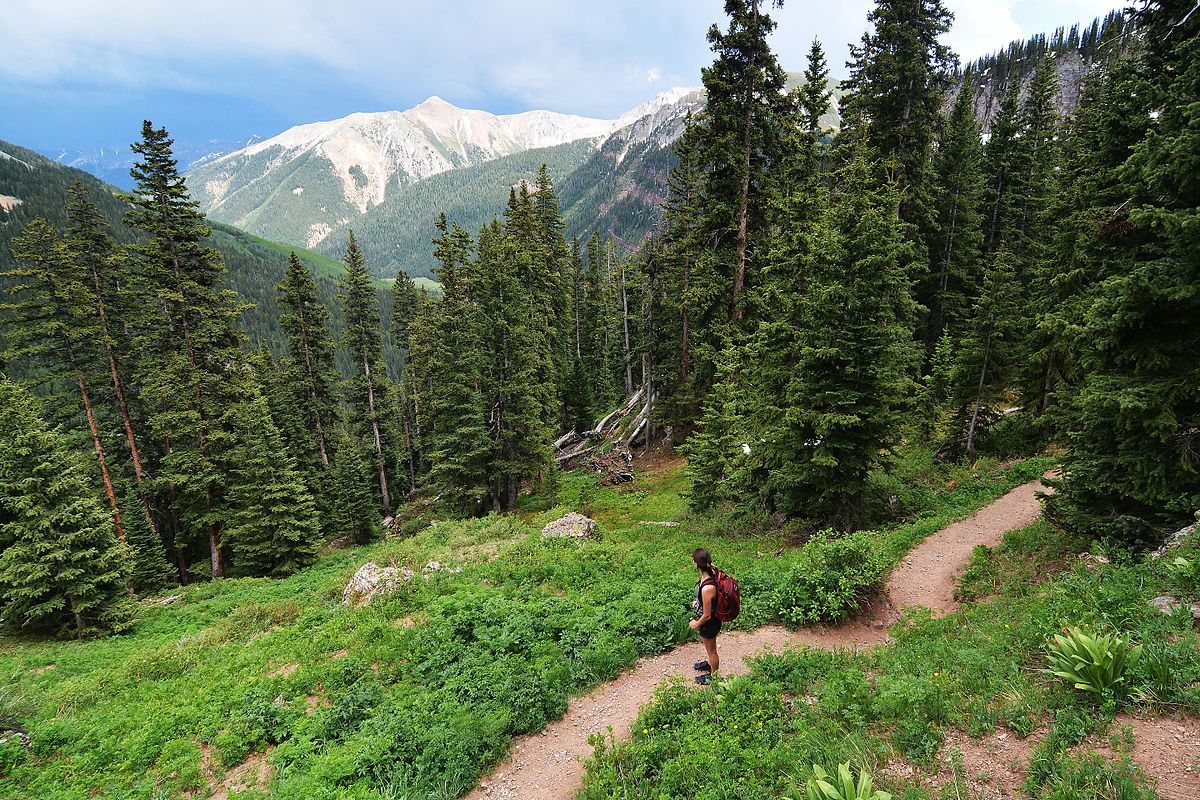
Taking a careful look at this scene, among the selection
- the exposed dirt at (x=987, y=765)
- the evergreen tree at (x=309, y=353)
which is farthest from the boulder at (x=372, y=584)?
the evergreen tree at (x=309, y=353)

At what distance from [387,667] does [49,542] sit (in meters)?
14.1

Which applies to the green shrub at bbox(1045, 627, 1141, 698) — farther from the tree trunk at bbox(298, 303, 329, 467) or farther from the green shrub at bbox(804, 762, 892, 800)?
the tree trunk at bbox(298, 303, 329, 467)

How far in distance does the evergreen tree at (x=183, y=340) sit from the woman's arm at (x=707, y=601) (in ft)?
86.4

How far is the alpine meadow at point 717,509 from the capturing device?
239 inches

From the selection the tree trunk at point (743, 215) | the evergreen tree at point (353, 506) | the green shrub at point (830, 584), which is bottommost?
the evergreen tree at point (353, 506)

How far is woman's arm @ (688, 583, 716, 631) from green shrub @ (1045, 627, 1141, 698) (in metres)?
3.83

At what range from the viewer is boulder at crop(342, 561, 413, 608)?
47.5ft

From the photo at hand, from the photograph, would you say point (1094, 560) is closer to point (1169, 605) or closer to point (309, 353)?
point (1169, 605)

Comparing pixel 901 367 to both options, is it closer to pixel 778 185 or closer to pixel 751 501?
pixel 751 501

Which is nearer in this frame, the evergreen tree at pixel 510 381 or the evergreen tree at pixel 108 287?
the evergreen tree at pixel 108 287

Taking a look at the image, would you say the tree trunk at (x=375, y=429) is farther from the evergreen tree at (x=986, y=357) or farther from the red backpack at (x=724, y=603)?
the evergreen tree at (x=986, y=357)

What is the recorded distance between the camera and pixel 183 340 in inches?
950

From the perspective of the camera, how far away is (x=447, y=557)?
16781 mm

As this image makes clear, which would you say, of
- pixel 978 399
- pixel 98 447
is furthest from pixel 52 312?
pixel 978 399
